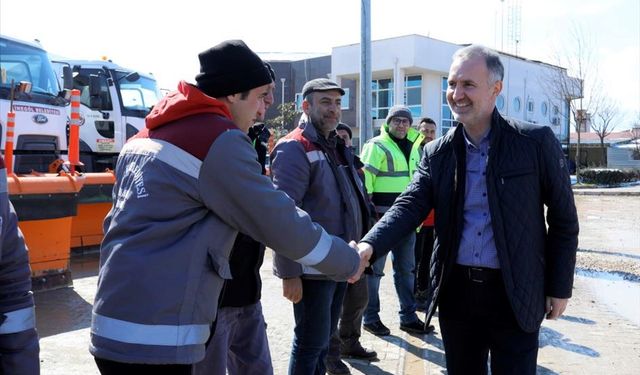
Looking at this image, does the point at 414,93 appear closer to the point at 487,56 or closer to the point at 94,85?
the point at 94,85

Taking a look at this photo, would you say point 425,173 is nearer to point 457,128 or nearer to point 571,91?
point 457,128

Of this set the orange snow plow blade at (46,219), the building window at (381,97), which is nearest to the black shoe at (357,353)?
the orange snow plow blade at (46,219)

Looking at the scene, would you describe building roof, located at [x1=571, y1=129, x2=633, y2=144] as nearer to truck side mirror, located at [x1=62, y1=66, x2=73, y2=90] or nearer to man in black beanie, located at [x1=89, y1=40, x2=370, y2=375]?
truck side mirror, located at [x1=62, y1=66, x2=73, y2=90]

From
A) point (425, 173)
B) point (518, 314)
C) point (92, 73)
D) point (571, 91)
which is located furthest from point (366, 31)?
point (571, 91)

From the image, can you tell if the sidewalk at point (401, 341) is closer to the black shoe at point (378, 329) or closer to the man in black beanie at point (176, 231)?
the black shoe at point (378, 329)

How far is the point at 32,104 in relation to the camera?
820cm

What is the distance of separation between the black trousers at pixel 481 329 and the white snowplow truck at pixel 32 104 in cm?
695

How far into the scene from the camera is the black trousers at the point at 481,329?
2627mm

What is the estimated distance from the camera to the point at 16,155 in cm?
812

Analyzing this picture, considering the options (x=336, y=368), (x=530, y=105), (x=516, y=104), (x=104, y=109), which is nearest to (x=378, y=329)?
(x=336, y=368)

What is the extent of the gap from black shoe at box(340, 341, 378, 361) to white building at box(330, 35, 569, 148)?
2657 cm

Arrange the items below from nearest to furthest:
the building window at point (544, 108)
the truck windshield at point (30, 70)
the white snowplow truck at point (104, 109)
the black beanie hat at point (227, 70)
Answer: the black beanie hat at point (227, 70) → the truck windshield at point (30, 70) → the white snowplow truck at point (104, 109) → the building window at point (544, 108)

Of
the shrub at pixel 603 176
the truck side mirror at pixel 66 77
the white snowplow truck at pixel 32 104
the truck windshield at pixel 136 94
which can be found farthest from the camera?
the shrub at pixel 603 176

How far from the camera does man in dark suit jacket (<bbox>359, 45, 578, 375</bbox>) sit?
2.60 metres
